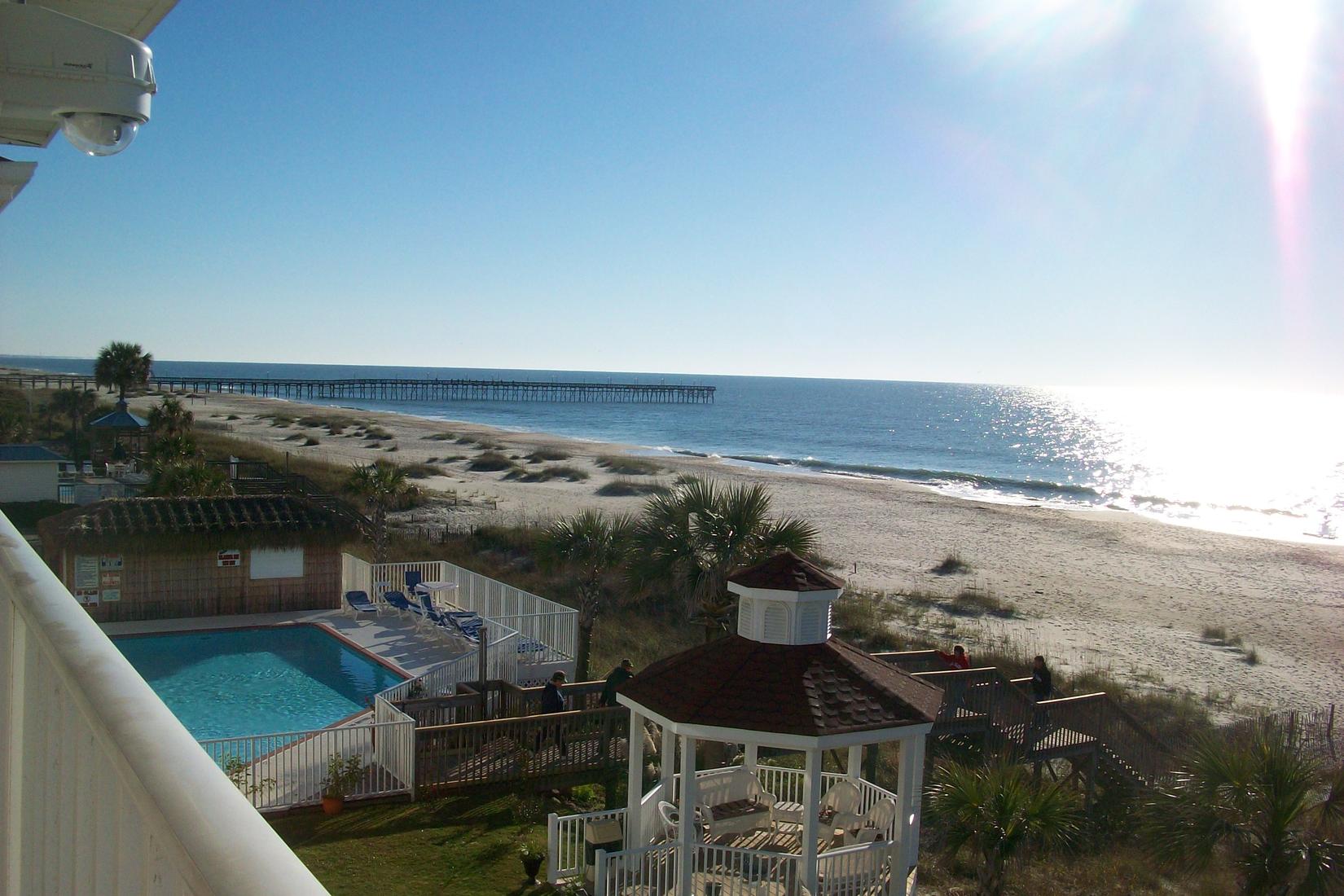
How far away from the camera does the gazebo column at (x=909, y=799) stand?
9.27 metres

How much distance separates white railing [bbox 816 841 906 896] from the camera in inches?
361

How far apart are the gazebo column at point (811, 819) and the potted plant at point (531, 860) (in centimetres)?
273

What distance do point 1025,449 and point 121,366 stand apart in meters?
79.0

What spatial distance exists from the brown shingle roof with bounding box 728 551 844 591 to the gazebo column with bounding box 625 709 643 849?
170 centimetres

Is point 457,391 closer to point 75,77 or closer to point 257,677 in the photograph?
point 257,677

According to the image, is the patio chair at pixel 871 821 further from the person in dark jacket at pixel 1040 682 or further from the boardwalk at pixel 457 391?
the boardwalk at pixel 457 391

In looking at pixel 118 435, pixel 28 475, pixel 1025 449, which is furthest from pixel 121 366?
pixel 1025 449

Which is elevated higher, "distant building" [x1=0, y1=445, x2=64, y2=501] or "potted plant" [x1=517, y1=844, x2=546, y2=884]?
"distant building" [x1=0, y1=445, x2=64, y2=501]

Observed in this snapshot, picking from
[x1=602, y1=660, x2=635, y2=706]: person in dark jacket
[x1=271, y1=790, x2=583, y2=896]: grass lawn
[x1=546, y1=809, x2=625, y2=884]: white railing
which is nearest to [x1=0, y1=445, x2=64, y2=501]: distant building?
[x1=271, y1=790, x2=583, y2=896]: grass lawn

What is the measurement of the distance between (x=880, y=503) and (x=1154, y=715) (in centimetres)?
3147

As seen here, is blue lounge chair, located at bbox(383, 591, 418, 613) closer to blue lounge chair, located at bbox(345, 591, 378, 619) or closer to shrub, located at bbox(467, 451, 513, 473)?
blue lounge chair, located at bbox(345, 591, 378, 619)

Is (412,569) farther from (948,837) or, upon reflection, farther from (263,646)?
(948,837)

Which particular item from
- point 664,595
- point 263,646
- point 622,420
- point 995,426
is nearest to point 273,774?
point 263,646

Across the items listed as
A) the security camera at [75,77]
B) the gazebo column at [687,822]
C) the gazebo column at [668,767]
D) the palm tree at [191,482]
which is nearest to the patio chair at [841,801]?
the gazebo column at [668,767]
